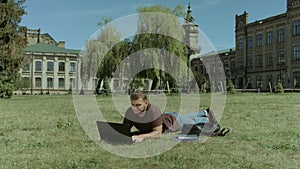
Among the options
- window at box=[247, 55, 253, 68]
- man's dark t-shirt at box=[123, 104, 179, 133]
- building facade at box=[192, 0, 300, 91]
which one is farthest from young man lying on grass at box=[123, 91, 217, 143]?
window at box=[247, 55, 253, 68]

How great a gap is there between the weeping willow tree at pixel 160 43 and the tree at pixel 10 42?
9.50 m

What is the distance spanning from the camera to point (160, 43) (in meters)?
31.8

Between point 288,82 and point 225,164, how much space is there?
45576mm

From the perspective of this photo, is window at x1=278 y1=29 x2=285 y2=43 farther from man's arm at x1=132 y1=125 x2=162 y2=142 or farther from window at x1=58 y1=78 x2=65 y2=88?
man's arm at x1=132 y1=125 x2=162 y2=142

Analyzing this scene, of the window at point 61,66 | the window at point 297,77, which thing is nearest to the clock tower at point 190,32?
the window at point 297,77

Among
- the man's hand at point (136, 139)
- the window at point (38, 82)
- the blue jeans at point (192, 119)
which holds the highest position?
the window at point (38, 82)

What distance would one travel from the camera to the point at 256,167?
14.9 ft

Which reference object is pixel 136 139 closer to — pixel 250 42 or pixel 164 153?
pixel 164 153

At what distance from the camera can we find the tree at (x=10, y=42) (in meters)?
27.5

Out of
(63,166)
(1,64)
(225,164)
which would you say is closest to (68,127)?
(63,166)

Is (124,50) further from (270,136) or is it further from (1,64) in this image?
(270,136)

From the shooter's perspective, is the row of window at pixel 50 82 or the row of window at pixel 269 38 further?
the row of window at pixel 50 82

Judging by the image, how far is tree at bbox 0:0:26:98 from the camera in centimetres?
2752

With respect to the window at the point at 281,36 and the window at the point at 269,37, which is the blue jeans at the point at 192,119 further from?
the window at the point at 269,37
